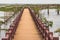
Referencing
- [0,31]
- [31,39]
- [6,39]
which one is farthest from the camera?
[0,31]

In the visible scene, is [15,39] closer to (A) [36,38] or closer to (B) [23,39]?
(B) [23,39]

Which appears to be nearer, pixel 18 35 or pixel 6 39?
pixel 6 39

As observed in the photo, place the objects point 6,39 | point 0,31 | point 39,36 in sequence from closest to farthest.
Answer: point 6,39
point 39,36
point 0,31

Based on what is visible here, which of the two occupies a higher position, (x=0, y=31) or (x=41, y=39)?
(x=41, y=39)

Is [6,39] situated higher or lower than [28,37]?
higher

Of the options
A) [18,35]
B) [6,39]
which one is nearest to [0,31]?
[18,35]

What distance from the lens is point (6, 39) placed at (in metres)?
3.94

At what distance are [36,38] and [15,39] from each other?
1.82 ft

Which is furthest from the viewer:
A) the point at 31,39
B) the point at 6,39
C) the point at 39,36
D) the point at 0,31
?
the point at 0,31

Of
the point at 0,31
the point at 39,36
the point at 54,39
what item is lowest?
the point at 0,31

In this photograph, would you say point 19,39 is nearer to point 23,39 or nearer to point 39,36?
point 23,39

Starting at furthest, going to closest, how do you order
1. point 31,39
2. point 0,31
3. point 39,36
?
point 0,31 < point 39,36 < point 31,39

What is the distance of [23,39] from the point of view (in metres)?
5.62

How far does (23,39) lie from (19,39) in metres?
0.09
